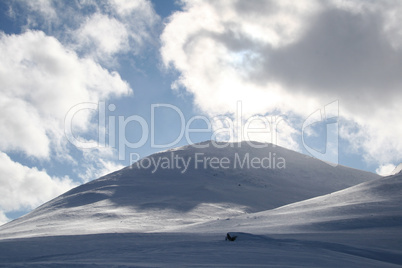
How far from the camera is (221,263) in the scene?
10055 mm

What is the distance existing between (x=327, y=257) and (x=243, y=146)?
5675cm

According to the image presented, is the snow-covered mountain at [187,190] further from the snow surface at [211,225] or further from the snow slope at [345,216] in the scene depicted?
the snow slope at [345,216]

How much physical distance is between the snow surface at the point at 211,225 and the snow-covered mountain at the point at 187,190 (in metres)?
0.15

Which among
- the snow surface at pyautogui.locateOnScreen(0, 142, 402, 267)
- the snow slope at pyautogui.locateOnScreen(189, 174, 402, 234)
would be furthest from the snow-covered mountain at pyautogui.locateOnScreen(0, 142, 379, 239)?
the snow slope at pyautogui.locateOnScreen(189, 174, 402, 234)

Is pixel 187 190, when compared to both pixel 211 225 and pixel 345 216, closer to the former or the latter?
pixel 211 225

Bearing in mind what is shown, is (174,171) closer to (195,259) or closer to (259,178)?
(259,178)

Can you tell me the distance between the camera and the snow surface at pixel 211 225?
1096cm

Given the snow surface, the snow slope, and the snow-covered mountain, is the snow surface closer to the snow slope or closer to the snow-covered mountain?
the snow slope

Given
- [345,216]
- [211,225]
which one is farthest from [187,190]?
[345,216]

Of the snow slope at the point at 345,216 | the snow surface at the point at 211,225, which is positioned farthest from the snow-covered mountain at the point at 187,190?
the snow slope at the point at 345,216

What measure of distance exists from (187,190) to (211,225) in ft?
68.6

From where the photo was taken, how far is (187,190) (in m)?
42.2

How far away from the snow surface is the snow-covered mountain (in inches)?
5.8

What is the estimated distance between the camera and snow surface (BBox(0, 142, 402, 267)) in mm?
10961
